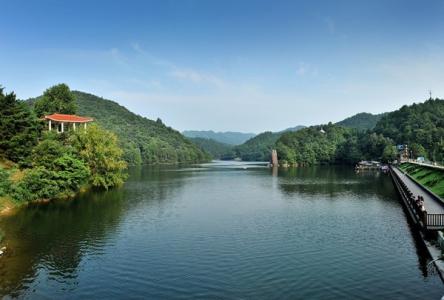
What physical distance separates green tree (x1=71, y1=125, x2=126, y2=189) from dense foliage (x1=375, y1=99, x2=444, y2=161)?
111m

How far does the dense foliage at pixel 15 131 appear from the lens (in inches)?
2116

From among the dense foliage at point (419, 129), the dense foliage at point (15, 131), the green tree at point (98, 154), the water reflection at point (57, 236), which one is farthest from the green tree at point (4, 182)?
the dense foliage at point (419, 129)

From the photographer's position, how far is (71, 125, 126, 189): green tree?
6825cm

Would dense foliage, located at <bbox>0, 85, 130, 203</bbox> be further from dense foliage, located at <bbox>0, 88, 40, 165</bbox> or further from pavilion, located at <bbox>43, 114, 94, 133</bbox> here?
pavilion, located at <bbox>43, 114, 94, 133</bbox>

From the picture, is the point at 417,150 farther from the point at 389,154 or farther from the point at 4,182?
the point at 4,182

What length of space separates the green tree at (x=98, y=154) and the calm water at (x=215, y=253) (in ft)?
57.6

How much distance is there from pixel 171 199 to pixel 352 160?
141 metres

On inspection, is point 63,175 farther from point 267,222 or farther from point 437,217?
point 437,217

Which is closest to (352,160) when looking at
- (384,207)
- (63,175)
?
(384,207)

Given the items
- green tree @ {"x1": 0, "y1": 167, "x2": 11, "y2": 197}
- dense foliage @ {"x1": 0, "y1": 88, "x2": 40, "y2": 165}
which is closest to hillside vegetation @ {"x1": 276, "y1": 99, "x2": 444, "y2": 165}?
dense foliage @ {"x1": 0, "y1": 88, "x2": 40, "y2": 165}

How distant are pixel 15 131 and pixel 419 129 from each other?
513ft

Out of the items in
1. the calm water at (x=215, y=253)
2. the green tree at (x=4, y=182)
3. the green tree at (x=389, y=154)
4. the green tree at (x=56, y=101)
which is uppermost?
the green tree at (x=56, y=101)

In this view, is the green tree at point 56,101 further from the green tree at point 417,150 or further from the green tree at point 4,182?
the green tree at point 417,150

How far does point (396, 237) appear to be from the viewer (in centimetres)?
3288
